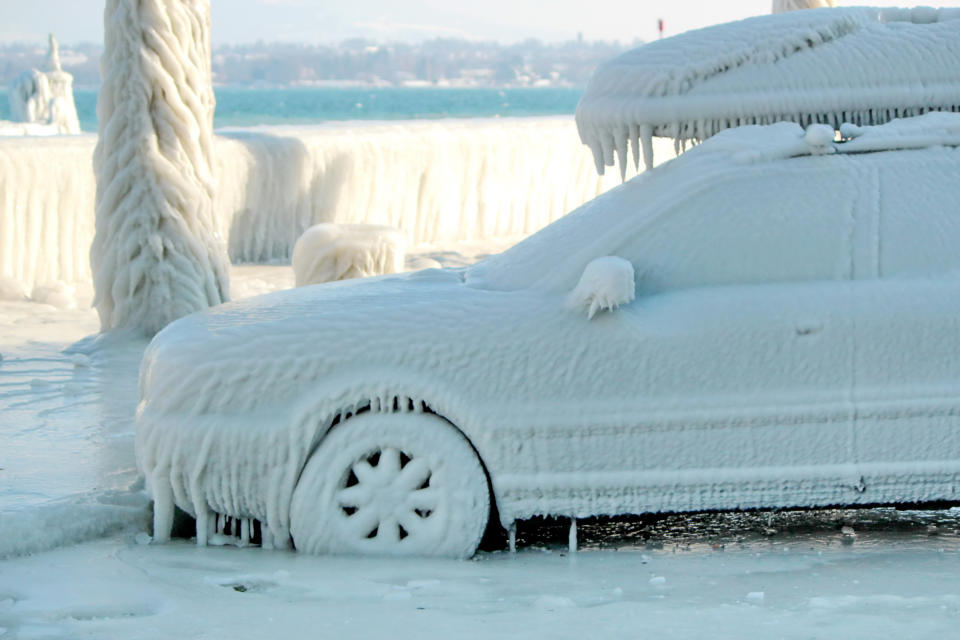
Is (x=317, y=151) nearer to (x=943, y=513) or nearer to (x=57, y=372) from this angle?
(x=57, y=372)

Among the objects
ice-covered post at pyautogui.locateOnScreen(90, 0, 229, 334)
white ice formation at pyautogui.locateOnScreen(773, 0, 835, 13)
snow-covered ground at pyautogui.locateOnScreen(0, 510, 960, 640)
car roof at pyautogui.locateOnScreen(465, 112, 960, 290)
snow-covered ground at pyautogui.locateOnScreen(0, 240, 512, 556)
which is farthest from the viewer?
white ice formation at pyautogui.locateOnScreen(773, 0, 835, 13)

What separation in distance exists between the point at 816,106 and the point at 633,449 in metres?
1.39

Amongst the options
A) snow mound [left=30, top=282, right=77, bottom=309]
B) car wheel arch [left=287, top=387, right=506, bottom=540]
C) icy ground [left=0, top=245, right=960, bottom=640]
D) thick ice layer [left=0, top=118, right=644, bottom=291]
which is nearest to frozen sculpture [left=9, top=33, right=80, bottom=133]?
thick ice layer [left=0, top=118, right=644, bottom=291]

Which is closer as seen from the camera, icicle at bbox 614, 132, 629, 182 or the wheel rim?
the wheel rim

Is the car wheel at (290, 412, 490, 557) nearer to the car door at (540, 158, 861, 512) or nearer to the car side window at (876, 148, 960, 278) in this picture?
the car door at (540, 158, 861, 512)

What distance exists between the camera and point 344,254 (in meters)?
8.34

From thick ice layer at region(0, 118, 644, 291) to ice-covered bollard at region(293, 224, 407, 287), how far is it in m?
0.64

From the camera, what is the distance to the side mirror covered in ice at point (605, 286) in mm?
3734

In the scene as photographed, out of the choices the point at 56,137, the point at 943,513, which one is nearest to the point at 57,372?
the point at 56,137

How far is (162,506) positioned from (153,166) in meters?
4.03

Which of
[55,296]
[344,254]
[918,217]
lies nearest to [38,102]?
[55,296]

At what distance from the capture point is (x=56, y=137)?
10.0m

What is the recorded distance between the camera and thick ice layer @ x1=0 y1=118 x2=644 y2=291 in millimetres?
9375

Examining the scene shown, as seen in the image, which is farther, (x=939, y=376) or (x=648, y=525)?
(x=648, y=525)
